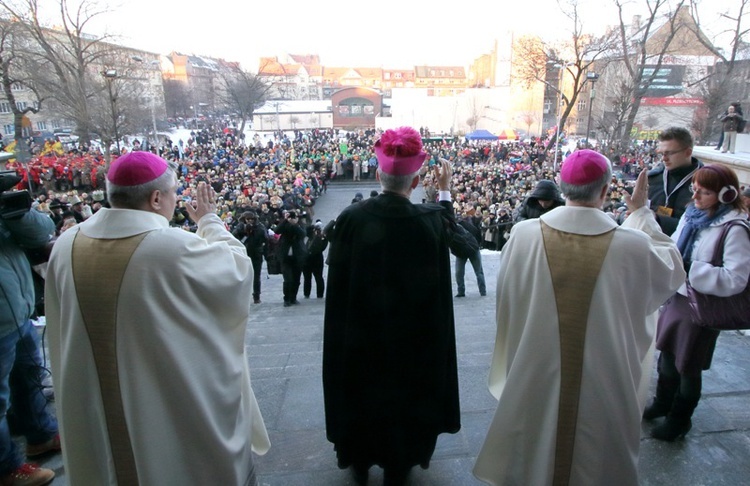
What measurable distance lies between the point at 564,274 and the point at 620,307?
25 centimetres

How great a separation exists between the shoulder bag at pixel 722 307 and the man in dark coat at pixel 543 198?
101 centimetres

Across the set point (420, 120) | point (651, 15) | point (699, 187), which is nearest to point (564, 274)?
Result: point (699, 187)

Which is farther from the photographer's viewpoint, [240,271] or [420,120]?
[420,120]

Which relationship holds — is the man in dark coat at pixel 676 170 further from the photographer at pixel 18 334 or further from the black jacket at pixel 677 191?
the photographer at pixel 18 334

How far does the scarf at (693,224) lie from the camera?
220 cm

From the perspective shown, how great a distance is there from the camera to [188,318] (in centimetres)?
173

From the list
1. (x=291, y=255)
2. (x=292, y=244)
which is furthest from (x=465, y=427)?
(x=292, y=244)

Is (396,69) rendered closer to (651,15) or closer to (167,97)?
(167,97)

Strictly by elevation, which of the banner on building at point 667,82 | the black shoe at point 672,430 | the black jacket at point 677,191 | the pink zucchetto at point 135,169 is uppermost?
the banner on building at point 667,82

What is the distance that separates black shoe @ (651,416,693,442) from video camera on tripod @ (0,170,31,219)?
10.5 feet

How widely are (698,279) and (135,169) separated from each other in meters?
2.45

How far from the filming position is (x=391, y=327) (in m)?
2.01

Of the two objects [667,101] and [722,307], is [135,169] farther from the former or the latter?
[667,101]

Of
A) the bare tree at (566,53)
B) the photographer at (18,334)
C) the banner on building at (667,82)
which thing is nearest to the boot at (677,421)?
the photographer at (18,334)
